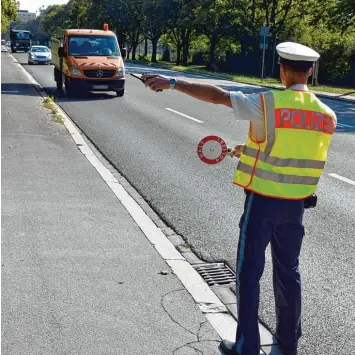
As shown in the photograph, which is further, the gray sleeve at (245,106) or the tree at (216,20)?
the tree at (216,20)

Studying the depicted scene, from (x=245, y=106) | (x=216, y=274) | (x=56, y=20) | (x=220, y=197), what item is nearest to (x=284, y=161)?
(x=245, y=106)

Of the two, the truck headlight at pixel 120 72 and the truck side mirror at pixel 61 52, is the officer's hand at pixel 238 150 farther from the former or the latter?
the truck side mirror at pixel 61 52

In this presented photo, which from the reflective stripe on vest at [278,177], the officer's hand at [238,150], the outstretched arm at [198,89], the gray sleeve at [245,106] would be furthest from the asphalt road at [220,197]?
the outstretched arm at [198,89]

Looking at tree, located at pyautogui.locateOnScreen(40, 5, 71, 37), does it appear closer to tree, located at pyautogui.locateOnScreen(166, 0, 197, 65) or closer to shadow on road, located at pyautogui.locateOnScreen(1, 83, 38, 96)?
tree, located at pyautogui.locateOnScreen(166, 0, 197, 65)

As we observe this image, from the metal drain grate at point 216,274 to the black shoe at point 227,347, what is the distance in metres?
1.28

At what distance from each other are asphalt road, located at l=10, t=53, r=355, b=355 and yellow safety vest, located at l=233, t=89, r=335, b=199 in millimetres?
1165

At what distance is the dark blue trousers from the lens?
3.77m

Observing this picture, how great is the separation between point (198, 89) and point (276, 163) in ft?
1.92

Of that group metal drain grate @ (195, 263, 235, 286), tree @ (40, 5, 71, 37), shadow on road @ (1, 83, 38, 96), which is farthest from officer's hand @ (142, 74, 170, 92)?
tree @ (40, 5, 71, 37)

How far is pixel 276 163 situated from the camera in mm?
3705

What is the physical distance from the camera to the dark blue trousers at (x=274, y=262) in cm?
377

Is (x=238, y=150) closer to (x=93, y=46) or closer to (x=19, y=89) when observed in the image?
(x=93, y=46)

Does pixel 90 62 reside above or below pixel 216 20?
below

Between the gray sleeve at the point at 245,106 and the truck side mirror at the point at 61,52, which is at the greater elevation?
the gray sleeve at the point at 245,106
